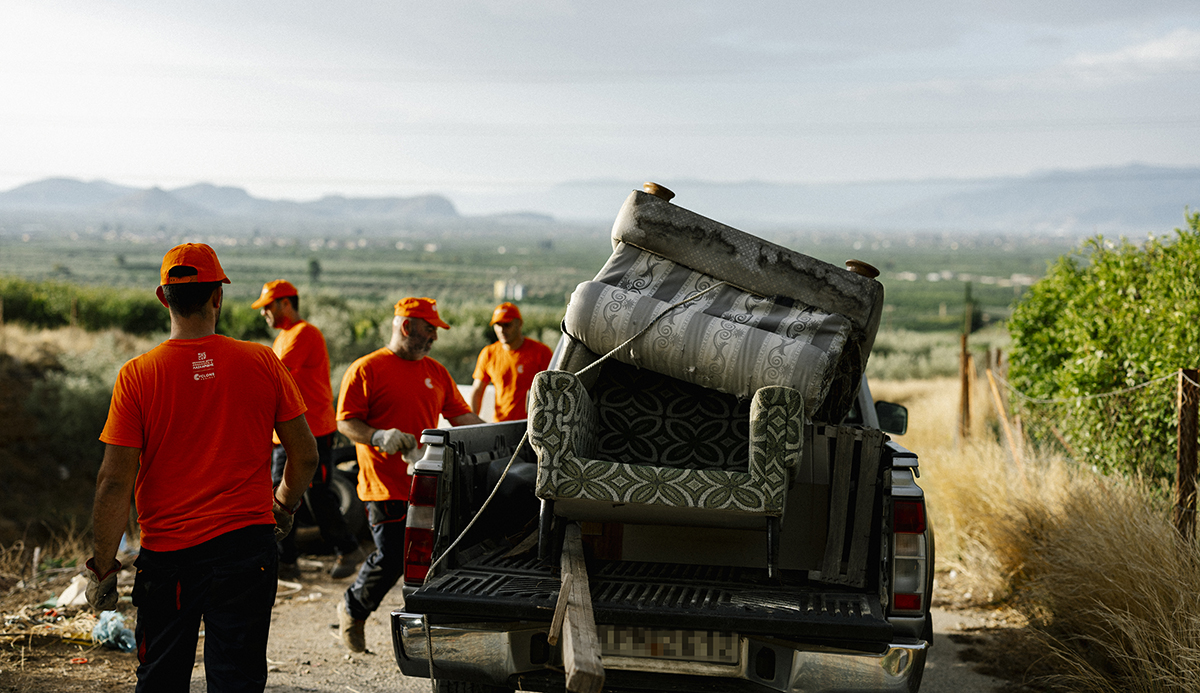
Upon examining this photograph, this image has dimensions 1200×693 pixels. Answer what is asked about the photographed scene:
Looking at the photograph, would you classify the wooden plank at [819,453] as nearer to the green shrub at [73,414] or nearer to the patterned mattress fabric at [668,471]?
the patterned mattress fabric at [668,471]

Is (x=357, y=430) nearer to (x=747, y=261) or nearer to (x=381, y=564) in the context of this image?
(x=381, y=564)

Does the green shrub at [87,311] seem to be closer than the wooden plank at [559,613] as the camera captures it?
No

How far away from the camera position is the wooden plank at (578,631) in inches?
95.0

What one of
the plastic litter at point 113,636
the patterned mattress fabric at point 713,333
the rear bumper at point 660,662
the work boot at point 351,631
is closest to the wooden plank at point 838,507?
the patterned mattress fabric at point 713,333

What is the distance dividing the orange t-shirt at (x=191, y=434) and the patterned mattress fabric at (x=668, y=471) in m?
1.10

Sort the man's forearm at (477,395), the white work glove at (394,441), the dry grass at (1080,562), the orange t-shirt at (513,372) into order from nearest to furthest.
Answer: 1. the dry grass at (1080,562)
2. the white work glove at (394,441)
3. the orange t-shirt at (513,372)
4. the man's forearm at (477,395)

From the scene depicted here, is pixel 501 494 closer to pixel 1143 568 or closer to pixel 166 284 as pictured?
pixel 166 284

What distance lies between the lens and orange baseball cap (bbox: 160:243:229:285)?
317cm

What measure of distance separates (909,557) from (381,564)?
2.78m

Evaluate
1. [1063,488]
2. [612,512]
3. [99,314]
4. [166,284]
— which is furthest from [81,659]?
[99,314]

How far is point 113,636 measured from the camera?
5203 mm

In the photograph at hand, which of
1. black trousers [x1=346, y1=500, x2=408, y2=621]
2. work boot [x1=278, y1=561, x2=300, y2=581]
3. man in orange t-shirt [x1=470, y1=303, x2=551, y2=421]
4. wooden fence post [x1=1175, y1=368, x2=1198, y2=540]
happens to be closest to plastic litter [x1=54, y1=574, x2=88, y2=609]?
work boot [x1=278, y1=561, x2=300, y2=581]

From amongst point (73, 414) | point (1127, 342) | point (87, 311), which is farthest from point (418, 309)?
point (87, 311)

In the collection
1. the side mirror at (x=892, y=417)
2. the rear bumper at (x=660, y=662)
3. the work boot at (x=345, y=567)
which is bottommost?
the work boot at (x=345, y=567)
